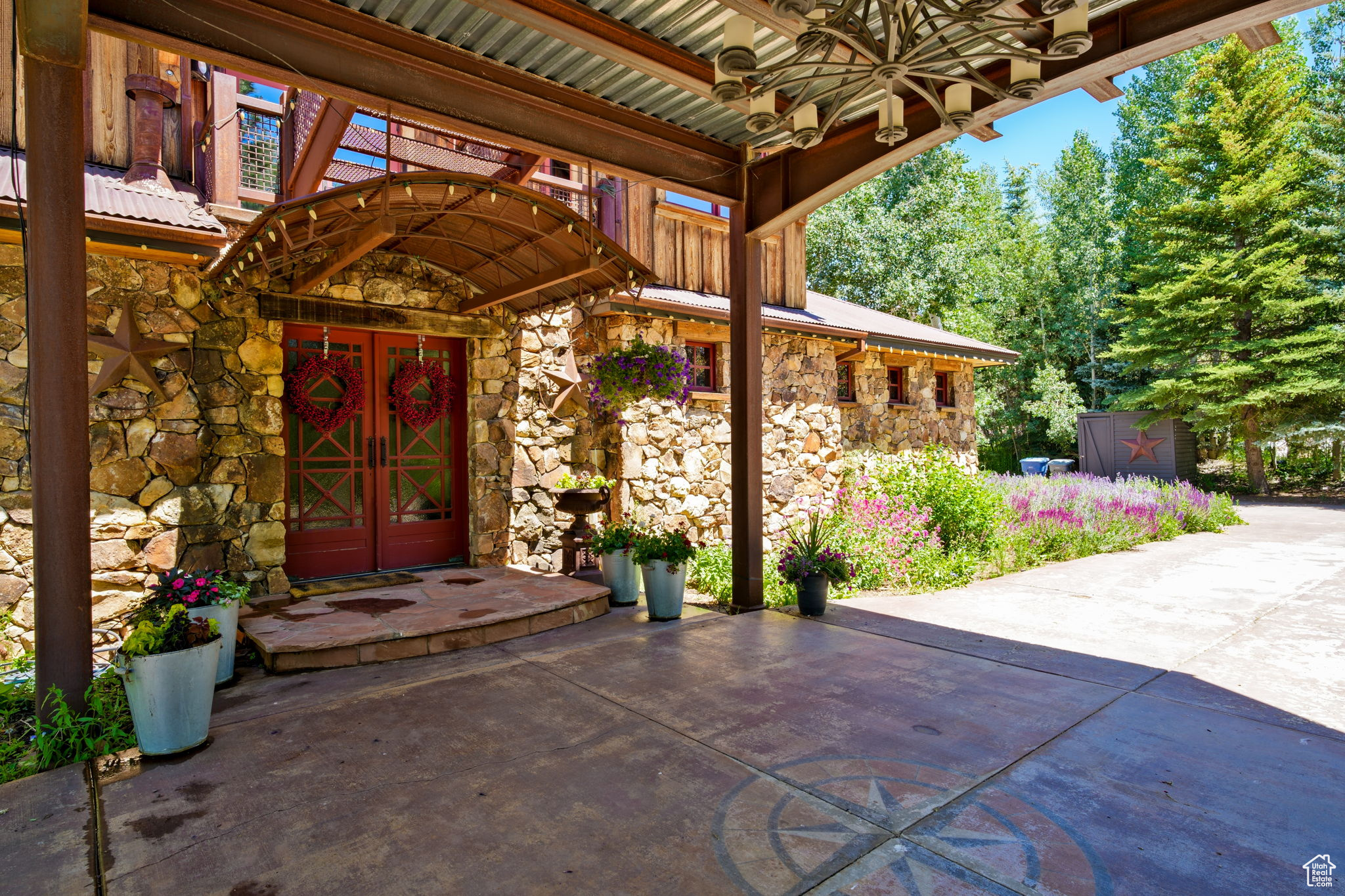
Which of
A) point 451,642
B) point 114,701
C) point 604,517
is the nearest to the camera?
point 114,701

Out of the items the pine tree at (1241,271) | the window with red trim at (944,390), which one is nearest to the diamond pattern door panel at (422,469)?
the window with red trim at (944,390)

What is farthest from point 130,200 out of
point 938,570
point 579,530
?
point 938,570

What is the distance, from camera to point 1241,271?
1616 centimetres

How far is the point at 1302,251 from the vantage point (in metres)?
16.2

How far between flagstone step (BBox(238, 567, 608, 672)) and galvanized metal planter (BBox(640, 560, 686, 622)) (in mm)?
515

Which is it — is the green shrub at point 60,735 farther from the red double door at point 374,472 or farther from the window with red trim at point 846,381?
the window with red trim at point 846,381

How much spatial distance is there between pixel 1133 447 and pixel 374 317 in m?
18.5

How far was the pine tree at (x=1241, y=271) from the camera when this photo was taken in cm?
1542

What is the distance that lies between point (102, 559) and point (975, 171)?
3119 cm

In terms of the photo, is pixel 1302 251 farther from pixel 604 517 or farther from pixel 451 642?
pixel 451 642

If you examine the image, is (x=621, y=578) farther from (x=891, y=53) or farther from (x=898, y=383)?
(x=898, y=383)

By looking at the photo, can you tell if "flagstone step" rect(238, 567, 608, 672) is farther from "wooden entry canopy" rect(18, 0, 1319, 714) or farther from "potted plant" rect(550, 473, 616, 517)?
"wooden entry canopy" rect(18, 0, 1319, 714)

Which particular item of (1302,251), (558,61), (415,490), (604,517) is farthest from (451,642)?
(1302,251)

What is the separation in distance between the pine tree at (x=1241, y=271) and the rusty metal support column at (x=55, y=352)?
1941 cm
